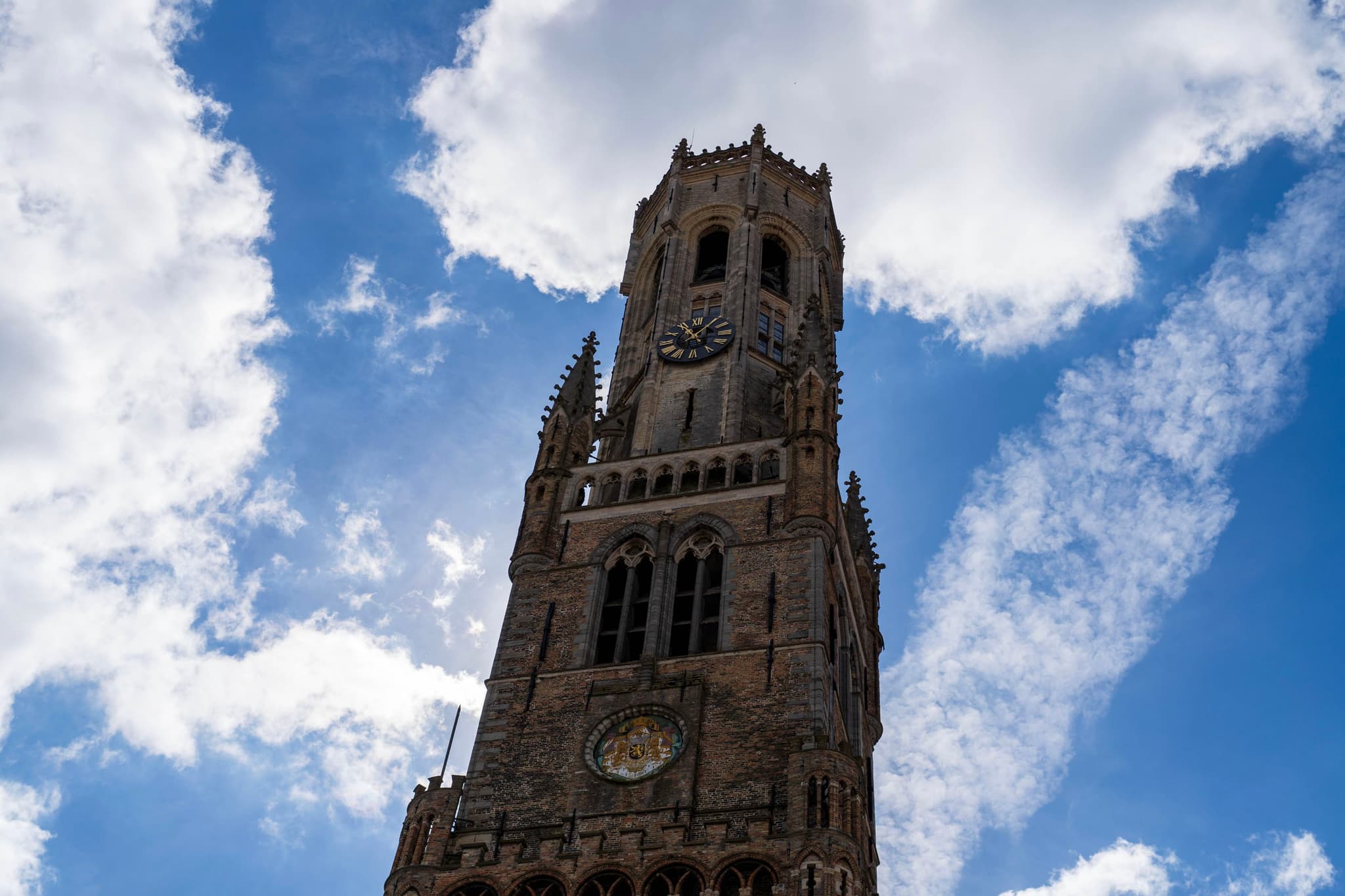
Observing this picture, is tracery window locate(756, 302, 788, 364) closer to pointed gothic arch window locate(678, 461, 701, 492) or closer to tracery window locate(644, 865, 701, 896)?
pointed gothic arch window locate(678, 461, 701, 492)

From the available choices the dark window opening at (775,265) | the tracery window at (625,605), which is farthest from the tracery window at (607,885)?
the dark window opening at (775,265)

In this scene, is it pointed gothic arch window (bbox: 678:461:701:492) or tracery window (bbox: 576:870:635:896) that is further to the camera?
pointed gothic arch window (bbox: 678:461:701:492)

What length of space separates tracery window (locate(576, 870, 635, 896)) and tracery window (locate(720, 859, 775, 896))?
2.20 meters

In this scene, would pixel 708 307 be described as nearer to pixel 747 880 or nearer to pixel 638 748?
pixel 638 748

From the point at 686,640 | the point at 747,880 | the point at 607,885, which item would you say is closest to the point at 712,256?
the point at 686,640

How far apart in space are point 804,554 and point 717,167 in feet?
99.1

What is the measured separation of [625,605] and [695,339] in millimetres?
15741

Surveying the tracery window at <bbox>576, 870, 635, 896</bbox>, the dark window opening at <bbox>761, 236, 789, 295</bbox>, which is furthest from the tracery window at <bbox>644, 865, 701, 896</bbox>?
the dark window opening at <bbox>761, 236, 789, 295</bbox>

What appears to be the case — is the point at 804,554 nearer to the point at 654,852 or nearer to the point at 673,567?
the point at 673,567

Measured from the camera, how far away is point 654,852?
34406 millimetres

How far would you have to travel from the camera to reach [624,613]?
43281 millimetres

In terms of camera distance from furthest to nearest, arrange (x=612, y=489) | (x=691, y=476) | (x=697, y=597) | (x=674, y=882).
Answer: (x=612, y=489), (x=691, y=476), (x=697, y=597), (x=674, y=882)

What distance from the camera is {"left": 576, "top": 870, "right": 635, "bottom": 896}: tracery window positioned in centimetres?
3381

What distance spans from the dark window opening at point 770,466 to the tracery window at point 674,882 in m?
16.3
